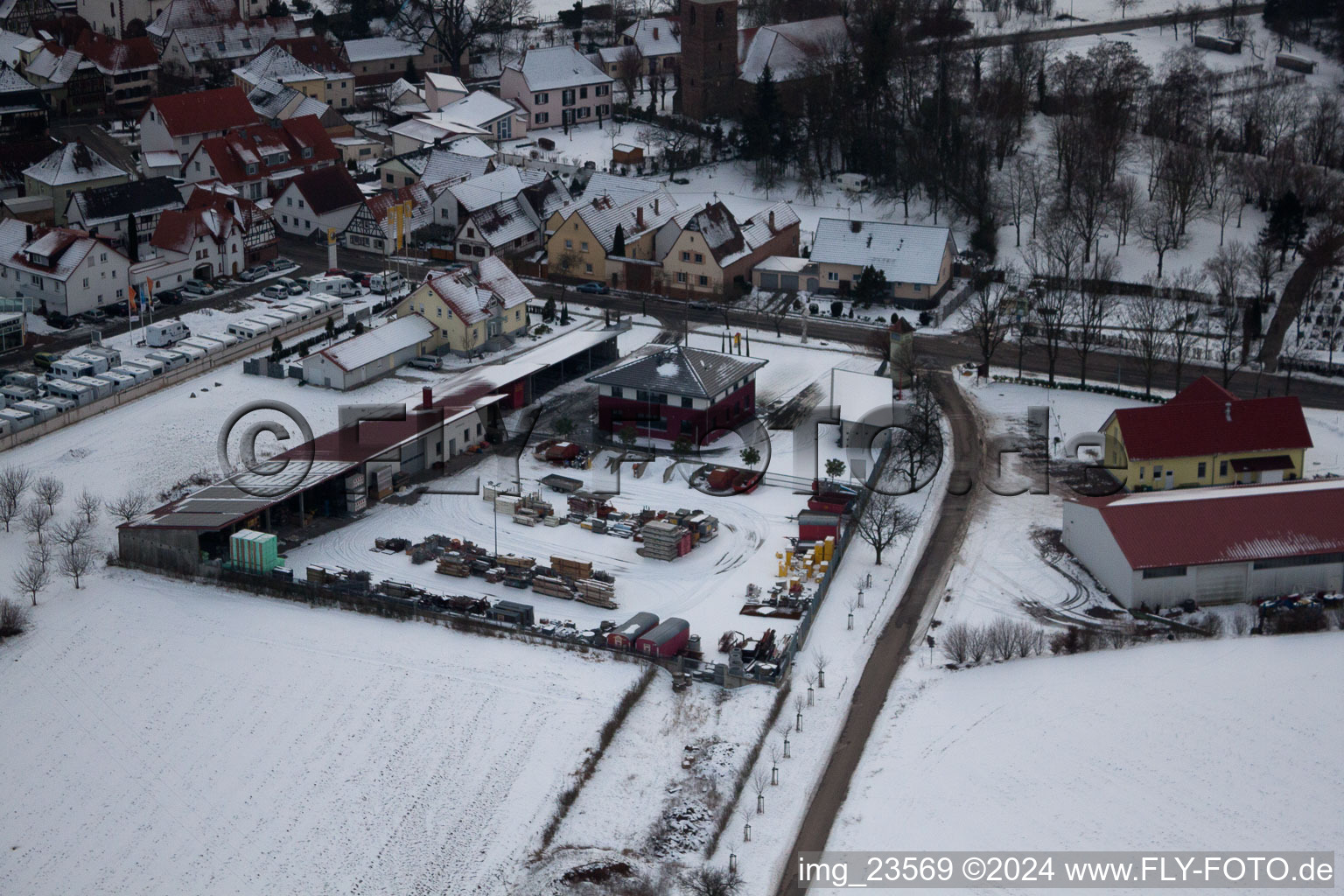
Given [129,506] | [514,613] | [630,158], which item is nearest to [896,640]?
[514,613]

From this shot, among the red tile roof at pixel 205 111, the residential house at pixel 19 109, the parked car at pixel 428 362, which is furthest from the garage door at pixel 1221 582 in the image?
the residential house at pixel 19 109

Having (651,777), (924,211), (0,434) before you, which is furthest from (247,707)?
(924,211)

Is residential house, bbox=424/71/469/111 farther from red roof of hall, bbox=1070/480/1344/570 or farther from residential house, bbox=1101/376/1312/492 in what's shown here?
red roof of hall, bbox=1070/480/1344/570

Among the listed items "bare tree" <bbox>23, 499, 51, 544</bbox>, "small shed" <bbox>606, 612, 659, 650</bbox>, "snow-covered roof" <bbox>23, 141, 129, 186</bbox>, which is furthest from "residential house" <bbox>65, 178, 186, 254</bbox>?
"small shed" <bbox>606, 612, 659, 650</bbox>

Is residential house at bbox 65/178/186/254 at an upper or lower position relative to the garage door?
upper

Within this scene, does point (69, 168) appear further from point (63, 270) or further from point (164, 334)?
point (164, 334)

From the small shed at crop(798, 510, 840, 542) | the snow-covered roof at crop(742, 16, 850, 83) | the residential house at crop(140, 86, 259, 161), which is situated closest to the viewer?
the small shed at crop(798, 510, 840, 542)
